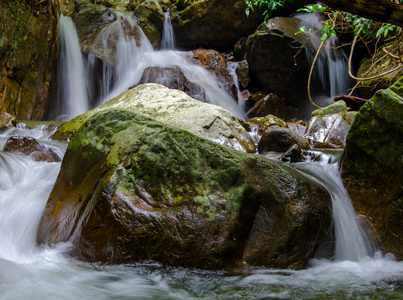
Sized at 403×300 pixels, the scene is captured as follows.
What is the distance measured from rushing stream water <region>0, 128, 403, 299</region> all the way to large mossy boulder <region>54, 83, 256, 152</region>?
10.1 ft

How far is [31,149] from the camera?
4871 millimetres

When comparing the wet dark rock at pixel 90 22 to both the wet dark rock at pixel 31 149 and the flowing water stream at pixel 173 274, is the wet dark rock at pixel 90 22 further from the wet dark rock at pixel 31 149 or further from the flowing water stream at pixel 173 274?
the flowing water stream at pixel 173 274

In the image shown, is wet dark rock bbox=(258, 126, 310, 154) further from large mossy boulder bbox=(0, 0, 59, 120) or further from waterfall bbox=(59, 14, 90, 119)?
waterfall bbox=(59, 14, 90, 119)

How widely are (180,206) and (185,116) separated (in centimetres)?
355

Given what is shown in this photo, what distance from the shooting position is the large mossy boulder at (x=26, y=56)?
755cm

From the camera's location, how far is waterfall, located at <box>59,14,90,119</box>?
10.6m

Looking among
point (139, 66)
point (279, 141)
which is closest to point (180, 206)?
point (279, 141)

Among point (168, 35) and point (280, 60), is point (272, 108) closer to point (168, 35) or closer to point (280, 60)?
point (280, 60)

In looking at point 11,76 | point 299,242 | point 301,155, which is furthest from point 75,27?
point 299,242

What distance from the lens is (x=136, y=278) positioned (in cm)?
222

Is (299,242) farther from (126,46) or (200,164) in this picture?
(126,46)

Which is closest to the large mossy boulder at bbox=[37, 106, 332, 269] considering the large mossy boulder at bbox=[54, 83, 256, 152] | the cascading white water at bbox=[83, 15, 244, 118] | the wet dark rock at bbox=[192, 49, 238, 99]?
the large mossy boulder at bbox=[54, 83, 256, 152]

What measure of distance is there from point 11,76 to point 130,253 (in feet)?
24.4

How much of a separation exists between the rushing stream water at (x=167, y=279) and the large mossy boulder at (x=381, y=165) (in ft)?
1.03
